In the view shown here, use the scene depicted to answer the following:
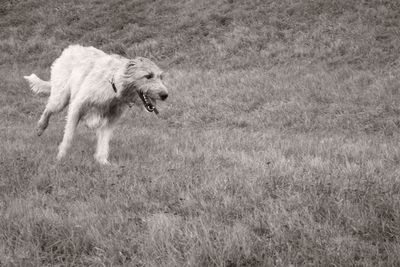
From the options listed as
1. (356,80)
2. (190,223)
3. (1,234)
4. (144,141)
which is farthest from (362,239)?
(356,80)

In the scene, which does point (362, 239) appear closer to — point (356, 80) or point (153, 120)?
point (153, 120)

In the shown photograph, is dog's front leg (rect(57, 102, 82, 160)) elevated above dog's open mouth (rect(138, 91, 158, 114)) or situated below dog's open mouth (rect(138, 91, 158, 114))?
below

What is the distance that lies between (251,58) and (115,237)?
12286 millimetres

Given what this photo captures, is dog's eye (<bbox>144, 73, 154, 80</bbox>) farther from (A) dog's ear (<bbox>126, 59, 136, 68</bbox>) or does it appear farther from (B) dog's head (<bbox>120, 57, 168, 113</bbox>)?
(A) dog's ear (<bbox>126, 59, 136, 68</bbox>)

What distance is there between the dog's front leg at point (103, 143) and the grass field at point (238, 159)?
194 millimetres

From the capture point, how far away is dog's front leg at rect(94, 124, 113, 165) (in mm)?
6273

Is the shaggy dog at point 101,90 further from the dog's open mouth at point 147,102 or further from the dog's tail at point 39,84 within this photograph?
the dog's tail at point 39,84

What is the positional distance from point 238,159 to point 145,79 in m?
1.69

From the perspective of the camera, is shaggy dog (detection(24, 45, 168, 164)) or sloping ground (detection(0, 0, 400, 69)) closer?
shaggy dog (detection(24, 45, 168, 164))

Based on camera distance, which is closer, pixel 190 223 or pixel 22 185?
pixel 190 223

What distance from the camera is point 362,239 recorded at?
3.09 meters

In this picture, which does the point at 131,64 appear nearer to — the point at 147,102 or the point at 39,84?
the point at 147,102

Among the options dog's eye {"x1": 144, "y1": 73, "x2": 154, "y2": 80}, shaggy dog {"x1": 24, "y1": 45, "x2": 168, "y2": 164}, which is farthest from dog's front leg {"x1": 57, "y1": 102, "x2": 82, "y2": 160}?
dog's eye {"x1": 144, "y1": 73, "x2": 154, "y2": 80}

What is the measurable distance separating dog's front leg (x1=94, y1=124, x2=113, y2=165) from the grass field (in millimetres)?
194
